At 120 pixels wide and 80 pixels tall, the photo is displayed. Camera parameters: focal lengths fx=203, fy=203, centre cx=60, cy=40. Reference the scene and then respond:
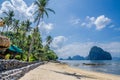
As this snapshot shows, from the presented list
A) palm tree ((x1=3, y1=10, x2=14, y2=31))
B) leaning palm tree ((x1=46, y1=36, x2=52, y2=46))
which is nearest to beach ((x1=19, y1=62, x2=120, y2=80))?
palm tree ((x1=3, y1=10, x2=14, y2=31))

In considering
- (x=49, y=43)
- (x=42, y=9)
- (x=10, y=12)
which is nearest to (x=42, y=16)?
(x=42, y=9)

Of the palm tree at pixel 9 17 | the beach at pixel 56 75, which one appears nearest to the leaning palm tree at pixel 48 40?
the palm tree at pixel 9 17

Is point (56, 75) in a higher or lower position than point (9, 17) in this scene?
lower

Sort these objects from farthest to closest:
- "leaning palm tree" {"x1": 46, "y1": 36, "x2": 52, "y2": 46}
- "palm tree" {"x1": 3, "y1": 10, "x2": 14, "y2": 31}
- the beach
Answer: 1. "leaning palm tree" {"x1": 46, "y1": 36, "x2": 52, "y2": 46}
2. "palm tree" {"x1": 3, "y1": 10, "x2": 14, "y2": 31}
3. the beach

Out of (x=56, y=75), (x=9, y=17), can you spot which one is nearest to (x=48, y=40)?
(x=9, y=17)

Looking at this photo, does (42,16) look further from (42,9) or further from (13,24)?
(13,24)

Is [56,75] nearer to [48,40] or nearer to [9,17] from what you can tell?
[9,17]

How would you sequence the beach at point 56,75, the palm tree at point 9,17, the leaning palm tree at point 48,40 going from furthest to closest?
the leaning palm tree at point 48,40, the palm tree at point 9,17, the beach at point 56,75

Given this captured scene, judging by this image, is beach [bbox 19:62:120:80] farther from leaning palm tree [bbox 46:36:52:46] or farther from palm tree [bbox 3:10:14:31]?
leaning palm tree [bbox 46:36:52:46]

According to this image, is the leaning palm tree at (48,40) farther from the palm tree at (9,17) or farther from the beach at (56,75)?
the beach at (56,75)

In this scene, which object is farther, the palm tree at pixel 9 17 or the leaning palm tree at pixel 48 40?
the leaning palm tree at pixel 48 40

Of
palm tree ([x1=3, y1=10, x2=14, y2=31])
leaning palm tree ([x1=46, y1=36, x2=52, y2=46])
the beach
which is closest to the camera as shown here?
the beach

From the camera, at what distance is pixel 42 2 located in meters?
40.2

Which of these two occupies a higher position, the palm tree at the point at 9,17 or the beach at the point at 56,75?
the palm tree at the point at 9,17
